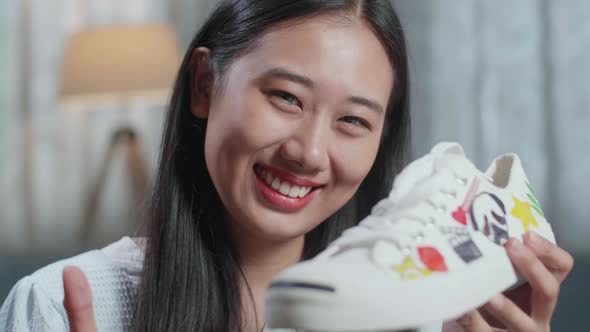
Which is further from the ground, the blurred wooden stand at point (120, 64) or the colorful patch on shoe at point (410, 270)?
the colorful patch on shoe at point (410, 270)

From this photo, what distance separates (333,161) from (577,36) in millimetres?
1423

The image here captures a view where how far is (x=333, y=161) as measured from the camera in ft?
3.35

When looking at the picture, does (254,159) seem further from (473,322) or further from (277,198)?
(473,322)

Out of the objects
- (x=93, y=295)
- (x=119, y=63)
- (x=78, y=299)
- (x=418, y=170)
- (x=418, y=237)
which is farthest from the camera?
(x=119, y=63)

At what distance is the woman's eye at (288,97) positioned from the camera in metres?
1.00

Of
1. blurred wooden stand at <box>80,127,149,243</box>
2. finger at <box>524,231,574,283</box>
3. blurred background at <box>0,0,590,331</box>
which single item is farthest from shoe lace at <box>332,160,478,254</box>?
blurred wooden stand at <box>80,127,149,243</box>

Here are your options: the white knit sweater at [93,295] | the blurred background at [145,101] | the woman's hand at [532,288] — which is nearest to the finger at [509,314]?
the woman's hand at [532,288]

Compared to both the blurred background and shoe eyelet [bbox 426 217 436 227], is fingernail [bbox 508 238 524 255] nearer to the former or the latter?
shoe eyelet [bbox 426 217 436 227]

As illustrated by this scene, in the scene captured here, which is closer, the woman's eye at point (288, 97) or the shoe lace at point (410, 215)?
the shoe lace at point (410, 215)

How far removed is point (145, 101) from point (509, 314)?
207 centimetres

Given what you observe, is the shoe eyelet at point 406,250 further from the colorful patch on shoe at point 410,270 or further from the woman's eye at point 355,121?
the woman's eye at point 355,121

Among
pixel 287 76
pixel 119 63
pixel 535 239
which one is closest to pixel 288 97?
pixel 287 76

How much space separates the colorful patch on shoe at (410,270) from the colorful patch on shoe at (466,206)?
109 mm

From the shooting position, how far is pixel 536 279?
92cm
